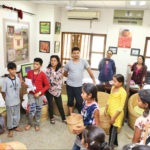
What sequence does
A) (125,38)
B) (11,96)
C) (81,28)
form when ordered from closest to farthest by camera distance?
(11,96) → (125,38) → (81,28)

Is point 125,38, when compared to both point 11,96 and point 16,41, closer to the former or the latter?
point 16,41

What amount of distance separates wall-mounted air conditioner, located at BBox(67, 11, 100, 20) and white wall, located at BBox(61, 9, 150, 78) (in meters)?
0.16

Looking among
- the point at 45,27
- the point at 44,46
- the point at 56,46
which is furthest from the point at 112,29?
the point at 44,46

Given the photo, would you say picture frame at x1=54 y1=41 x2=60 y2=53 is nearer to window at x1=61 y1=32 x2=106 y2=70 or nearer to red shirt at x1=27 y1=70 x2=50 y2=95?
window at x1=61 y1=32 x2=106 y2=70

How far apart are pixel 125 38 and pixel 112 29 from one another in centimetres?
46

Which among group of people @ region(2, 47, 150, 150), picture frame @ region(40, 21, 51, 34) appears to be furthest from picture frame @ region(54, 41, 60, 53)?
group of people @ region(2, 47, 150, 150)

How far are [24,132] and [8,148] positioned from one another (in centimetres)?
197

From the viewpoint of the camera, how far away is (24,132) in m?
2.94

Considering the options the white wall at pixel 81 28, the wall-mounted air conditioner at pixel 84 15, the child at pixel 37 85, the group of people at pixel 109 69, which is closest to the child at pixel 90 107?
the child at pixel 37 85

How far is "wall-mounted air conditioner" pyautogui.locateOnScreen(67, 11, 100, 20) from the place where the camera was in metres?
4.84

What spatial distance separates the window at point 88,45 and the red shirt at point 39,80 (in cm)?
274

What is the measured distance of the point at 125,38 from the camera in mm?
4973

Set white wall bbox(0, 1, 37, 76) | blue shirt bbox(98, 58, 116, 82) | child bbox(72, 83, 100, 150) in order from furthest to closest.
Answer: blue shirt bbox(98, 58, 116, 82) → white wall bbox(0, 1, 37, 76) → child bbox(72, 83, 100, 150)

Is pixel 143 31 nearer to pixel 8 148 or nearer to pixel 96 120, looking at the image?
pixel 96 120
